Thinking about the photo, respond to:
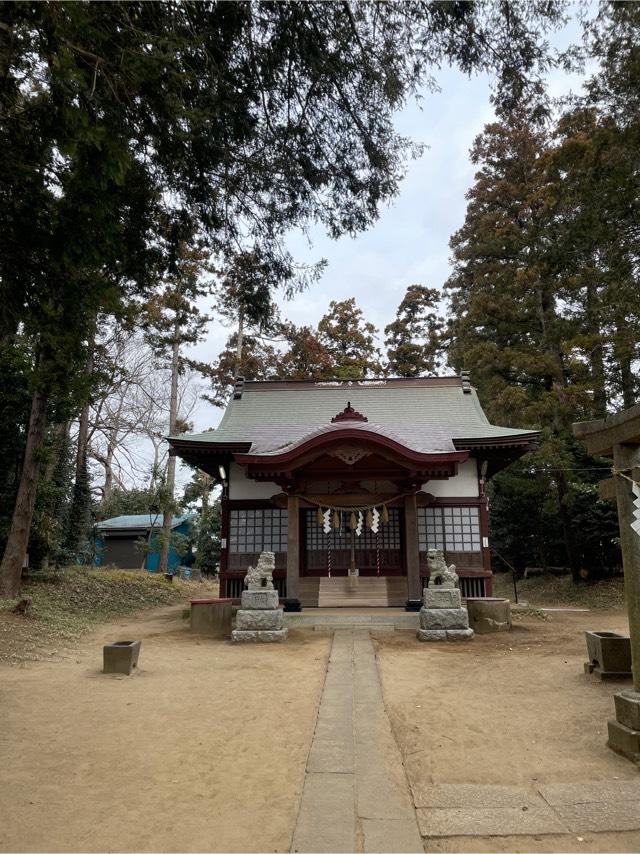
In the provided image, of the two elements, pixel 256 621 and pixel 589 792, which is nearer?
pixel 589 792

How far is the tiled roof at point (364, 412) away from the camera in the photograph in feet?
40.9

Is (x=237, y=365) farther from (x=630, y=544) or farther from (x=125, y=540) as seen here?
(x=630, y=544)

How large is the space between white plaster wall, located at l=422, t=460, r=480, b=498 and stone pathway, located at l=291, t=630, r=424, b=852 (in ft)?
22.9

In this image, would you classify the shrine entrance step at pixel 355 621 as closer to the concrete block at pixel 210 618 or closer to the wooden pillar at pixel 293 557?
the wooden pillar at pixel 293 557

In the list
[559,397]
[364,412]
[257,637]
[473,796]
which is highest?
[559,397]

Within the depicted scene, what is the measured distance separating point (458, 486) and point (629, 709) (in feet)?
27.4

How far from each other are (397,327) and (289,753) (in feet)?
90.6

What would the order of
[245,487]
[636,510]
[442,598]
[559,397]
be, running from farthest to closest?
[559,397]
[245,487]
[442,598]
[636,510]

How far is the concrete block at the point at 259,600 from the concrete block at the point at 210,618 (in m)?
1.16

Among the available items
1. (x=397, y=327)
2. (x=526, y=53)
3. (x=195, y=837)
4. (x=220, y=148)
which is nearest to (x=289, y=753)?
(x=195, y=837)

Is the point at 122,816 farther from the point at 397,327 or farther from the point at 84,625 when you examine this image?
the point at 397,327

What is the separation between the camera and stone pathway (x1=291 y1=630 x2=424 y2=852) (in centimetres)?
257

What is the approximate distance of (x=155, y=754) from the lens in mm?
3725

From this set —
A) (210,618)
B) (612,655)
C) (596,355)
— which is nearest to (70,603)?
(210,618)
